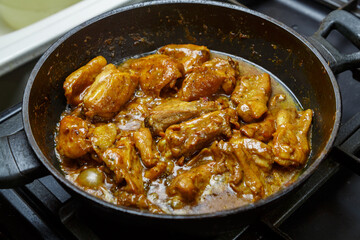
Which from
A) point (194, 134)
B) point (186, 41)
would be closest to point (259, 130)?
point (194, 134)

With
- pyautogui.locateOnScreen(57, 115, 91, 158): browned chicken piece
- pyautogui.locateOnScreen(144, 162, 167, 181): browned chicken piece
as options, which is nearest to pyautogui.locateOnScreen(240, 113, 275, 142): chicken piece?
pyautogui.locateOnScreen(144, 162, 167, 181): browned chicken piece

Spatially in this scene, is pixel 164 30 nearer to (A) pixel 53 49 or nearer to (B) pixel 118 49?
(B) pixel 118 49

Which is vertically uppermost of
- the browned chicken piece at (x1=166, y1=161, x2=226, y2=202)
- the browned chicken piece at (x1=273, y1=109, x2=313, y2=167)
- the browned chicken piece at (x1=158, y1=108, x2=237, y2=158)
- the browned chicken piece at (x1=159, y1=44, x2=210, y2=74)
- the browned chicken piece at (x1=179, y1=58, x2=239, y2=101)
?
the browned chicken piece at (x1=159, y1=44, x2=210, y2=74)

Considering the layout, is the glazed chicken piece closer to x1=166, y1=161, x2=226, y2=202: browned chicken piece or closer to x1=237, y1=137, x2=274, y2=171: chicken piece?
x1=237, y1=137, x2=274, y2=171: chicken piece

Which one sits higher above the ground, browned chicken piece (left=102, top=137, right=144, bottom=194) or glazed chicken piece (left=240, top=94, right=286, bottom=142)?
browned chicken piece (left=102, top=137, right=144, bottom=194)

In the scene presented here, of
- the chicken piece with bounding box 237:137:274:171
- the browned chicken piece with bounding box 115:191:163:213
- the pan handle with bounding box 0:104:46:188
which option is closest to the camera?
the pan handle with bounding box 0:104:46:188

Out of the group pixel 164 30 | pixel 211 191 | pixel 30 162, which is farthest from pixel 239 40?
pixel 30 162

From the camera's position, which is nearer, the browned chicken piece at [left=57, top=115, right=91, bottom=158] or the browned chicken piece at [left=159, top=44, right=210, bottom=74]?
the browned chicken piece at [left=57, top=115, right=91, bottom=158]
